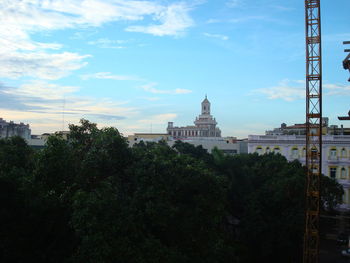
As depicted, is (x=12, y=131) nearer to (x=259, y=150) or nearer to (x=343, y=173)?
(x=259, y=150)

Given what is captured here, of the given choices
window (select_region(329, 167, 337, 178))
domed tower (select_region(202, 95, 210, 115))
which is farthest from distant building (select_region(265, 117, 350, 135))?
domed tower (select_region(202, 95, 210, 115))

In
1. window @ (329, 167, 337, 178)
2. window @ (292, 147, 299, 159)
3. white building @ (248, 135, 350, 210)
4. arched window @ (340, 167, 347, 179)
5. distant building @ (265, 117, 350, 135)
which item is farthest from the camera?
distant building @ (265, 117, 350, 135)

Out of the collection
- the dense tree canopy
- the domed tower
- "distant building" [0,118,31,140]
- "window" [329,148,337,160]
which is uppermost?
the domed tower

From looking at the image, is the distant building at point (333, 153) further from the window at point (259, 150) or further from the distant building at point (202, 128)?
the distant building at point (202, 128)

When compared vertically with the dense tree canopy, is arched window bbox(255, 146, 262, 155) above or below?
above

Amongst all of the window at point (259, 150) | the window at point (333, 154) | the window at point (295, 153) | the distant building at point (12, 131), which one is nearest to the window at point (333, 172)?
the window at point (333, 154)

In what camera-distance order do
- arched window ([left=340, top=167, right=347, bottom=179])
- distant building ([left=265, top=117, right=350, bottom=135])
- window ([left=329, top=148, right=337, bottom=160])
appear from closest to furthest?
arched window ([left=340, top=167, right=347, bottom=179])
window ([left=329, top=148, right=337, bottom=160])
distant building ([left=265, top=117, right=350, bottom=135])

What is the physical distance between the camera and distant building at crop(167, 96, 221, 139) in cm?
17062

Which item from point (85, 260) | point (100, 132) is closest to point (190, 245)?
point (85, 260)

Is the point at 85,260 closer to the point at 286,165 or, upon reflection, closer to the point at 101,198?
the point at 101,198

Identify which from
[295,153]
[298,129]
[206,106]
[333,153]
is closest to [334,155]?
[333,153]

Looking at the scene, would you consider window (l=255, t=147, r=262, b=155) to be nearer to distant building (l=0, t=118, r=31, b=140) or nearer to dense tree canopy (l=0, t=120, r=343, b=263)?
dense tree canopy (l=0, t=120, r=343, b=263)

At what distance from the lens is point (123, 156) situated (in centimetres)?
2623

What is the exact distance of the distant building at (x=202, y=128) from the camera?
17062cm
